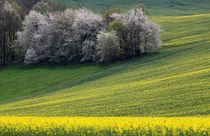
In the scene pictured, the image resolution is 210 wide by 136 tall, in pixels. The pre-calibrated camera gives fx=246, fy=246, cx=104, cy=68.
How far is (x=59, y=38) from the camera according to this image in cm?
6269

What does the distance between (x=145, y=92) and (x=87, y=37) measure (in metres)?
38.8

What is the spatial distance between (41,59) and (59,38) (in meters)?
7.55

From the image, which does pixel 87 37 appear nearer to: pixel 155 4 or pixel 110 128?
pixel 110 128

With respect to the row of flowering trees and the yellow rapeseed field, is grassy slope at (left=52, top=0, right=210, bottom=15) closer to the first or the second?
the row of flowering trees

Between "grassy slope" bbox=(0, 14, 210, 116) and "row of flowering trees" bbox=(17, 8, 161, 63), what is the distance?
538 cm

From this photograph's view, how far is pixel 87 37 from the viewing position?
209 ft

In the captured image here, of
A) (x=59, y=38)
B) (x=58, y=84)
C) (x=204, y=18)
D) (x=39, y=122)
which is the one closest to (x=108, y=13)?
(x=59, y=38)

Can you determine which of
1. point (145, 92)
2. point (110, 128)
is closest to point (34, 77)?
point (145, 92)

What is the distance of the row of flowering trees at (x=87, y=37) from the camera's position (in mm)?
54656

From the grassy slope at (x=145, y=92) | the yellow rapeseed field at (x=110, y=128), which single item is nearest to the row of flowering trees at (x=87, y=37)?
the grassy slope at (x=145, y=92)

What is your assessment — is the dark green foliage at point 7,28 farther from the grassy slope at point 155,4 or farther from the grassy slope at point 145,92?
the grassy slope at point 155,4

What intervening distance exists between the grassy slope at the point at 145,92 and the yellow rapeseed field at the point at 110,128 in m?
7.19

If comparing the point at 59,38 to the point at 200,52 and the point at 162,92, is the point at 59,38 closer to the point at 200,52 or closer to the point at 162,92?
the point at 200,52

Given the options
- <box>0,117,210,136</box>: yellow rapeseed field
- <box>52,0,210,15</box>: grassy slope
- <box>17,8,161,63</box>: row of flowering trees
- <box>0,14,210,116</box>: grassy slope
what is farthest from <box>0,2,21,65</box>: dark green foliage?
<box>52,0,210,15</box>: grassy slope
